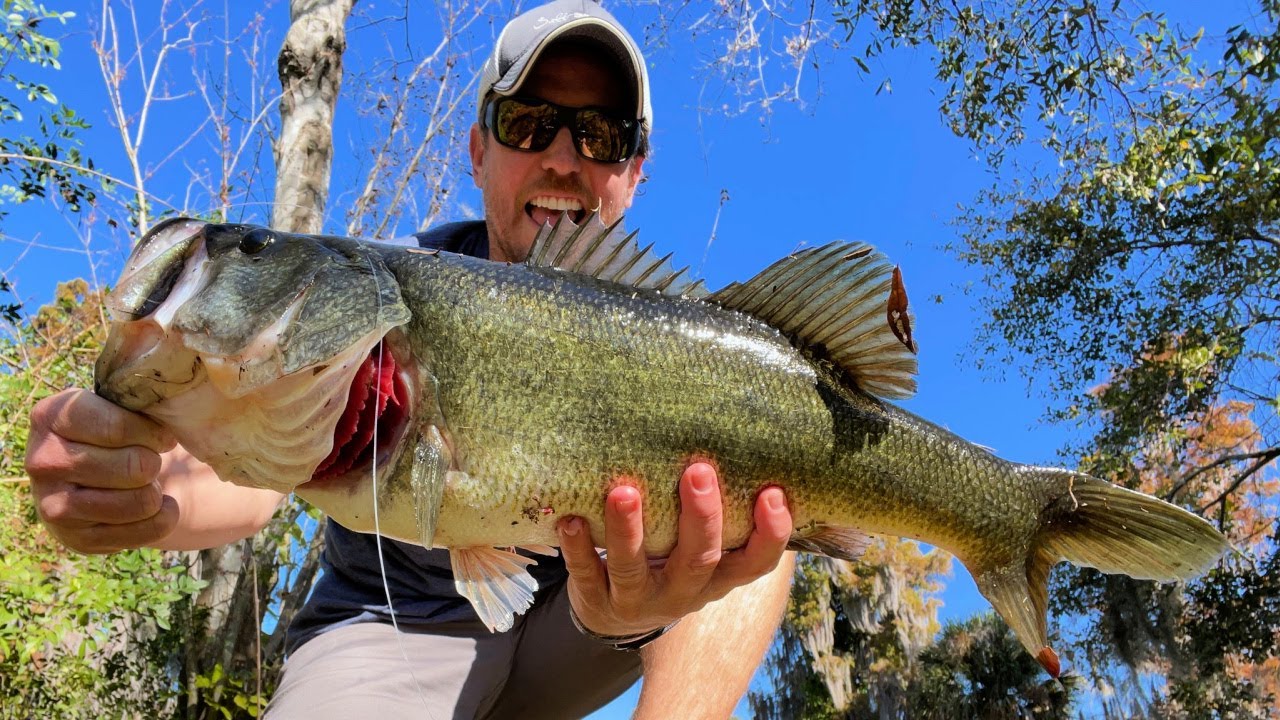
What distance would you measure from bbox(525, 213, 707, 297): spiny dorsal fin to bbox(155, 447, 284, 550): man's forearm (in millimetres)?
1193

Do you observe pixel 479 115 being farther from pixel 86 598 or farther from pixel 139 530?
pixel 86 598

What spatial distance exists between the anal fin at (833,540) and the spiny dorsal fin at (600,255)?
2.40 feet

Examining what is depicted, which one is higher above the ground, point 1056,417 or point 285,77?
point 285,77

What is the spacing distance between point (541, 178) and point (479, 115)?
71cm

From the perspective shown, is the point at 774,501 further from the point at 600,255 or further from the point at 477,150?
the point at 477,150

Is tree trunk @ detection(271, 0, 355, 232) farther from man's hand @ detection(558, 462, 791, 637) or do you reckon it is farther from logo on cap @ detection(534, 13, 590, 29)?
man's hand @ detection(558, 462, 791, 637)

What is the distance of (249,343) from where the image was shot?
1696 millimetres

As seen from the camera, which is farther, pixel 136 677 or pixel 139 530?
pixel 136 677

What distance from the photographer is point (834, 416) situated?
6.99 feet

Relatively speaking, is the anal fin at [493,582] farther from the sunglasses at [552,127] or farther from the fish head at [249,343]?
the sunglasses at [552,127]

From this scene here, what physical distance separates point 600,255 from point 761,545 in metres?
0.88

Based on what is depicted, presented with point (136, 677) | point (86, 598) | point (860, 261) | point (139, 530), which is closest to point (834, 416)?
point (860, 261)

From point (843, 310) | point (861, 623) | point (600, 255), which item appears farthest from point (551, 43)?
point (861, 623)

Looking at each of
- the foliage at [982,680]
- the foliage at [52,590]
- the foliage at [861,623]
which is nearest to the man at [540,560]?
the foliage at [52,590]
